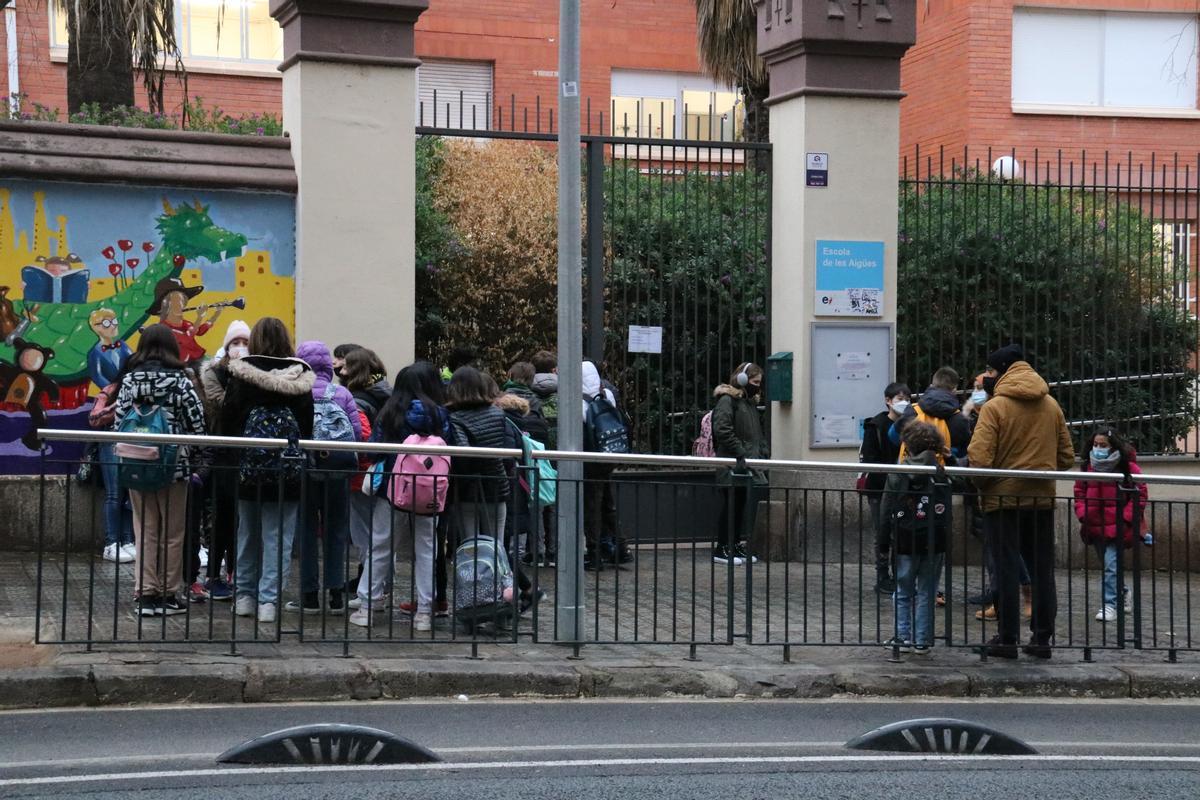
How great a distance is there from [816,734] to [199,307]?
620 centimetres

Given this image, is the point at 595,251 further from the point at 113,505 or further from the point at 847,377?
the point at 113,505

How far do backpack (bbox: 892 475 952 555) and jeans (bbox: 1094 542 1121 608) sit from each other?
1.25 meters

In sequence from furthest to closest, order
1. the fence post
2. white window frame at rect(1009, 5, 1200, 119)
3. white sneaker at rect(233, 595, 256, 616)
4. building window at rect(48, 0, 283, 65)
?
white window frame at rect(1009, 5, 1200, 119)
building window at rect(48, 0, 283, 65)
the fence post
white sneaker at rect(233, 595, 256, 616)

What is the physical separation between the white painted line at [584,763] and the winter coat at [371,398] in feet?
13.5

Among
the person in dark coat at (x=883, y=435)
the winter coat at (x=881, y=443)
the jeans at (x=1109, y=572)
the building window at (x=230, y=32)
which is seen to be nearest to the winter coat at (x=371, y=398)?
the person in dark coat at (x=883, y=435)

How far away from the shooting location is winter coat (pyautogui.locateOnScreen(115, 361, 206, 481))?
902 cm

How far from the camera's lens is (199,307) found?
11.7m

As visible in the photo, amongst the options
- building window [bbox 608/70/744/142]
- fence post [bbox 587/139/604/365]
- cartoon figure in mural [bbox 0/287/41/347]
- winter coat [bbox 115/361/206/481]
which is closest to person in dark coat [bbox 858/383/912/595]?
fence post [bbox 587/139/604/365]

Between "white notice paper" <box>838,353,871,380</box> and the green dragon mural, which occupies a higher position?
the green dragon mural

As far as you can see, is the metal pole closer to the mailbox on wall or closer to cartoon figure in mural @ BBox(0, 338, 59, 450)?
the mailbox on wall

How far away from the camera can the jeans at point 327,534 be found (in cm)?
890

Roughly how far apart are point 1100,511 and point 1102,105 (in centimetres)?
1563

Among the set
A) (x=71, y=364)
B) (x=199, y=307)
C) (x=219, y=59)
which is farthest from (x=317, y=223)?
(x=219, y=59)

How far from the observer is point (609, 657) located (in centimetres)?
890
